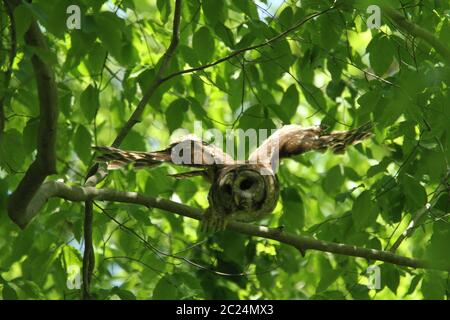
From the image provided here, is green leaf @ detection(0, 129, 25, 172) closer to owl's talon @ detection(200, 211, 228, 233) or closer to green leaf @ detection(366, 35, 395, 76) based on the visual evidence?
owl's talon @ detection(200, 211, 228, 233)

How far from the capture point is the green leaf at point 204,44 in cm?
451

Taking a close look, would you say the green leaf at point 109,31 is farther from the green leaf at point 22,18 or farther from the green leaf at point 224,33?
the green leaf at point 224,33

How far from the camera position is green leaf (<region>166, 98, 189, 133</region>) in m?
4.62

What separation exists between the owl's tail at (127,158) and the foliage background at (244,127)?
252 mm

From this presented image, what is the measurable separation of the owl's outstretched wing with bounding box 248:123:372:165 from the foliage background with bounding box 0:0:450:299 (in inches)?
4.0

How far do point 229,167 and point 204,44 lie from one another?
2.46 feet

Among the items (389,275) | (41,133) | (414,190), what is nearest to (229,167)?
(414,190)

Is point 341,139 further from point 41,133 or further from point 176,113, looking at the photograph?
point 41,133

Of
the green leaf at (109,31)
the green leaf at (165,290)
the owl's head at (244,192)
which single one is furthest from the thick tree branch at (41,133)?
the green leaf at (165,290)

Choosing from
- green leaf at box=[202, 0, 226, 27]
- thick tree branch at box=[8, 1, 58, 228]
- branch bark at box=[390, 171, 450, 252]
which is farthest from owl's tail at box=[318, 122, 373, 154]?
thick tree branch at box=[8, 1, 58, 228]

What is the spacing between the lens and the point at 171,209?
3.60 m

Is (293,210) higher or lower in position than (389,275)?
higher

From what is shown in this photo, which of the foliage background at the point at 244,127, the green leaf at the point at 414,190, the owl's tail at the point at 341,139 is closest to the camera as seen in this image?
the foliage background at the point at 244,127
